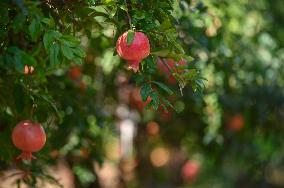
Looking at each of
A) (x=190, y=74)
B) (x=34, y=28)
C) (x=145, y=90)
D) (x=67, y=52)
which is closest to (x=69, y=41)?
(x=67, y=52)

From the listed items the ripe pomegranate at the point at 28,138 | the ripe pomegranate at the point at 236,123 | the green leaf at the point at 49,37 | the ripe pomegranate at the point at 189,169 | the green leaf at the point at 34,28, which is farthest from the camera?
the ripe pomegranate at the point at 189,169

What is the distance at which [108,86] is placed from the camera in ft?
15.0

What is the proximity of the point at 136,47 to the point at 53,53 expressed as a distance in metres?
0.30

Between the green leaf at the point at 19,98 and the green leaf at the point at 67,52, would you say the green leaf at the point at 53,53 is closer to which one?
the green leaf at the point at 67,52

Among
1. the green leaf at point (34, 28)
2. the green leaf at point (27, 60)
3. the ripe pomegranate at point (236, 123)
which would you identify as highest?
the green leaf at point (34, 28)

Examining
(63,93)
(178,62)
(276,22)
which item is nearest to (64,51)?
(178,62)

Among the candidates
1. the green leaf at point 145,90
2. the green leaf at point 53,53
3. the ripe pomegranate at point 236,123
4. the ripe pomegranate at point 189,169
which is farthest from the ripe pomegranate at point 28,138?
the ripe pomegranate at point 189,169

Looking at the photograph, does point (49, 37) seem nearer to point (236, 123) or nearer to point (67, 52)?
point (67, 52)

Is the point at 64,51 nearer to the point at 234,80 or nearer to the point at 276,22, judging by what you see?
the point at 234,80

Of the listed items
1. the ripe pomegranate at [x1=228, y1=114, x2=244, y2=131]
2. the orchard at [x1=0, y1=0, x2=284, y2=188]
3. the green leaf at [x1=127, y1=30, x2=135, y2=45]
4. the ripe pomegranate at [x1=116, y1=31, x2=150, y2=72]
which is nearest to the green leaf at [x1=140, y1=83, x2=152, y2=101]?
the orchard at [x1=0, y1=0, x2=284, y2=188]

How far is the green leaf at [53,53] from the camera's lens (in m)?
2.12

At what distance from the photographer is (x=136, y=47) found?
2.01m

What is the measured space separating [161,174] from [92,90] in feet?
8.08

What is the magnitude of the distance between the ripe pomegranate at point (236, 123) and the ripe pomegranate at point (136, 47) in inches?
106
